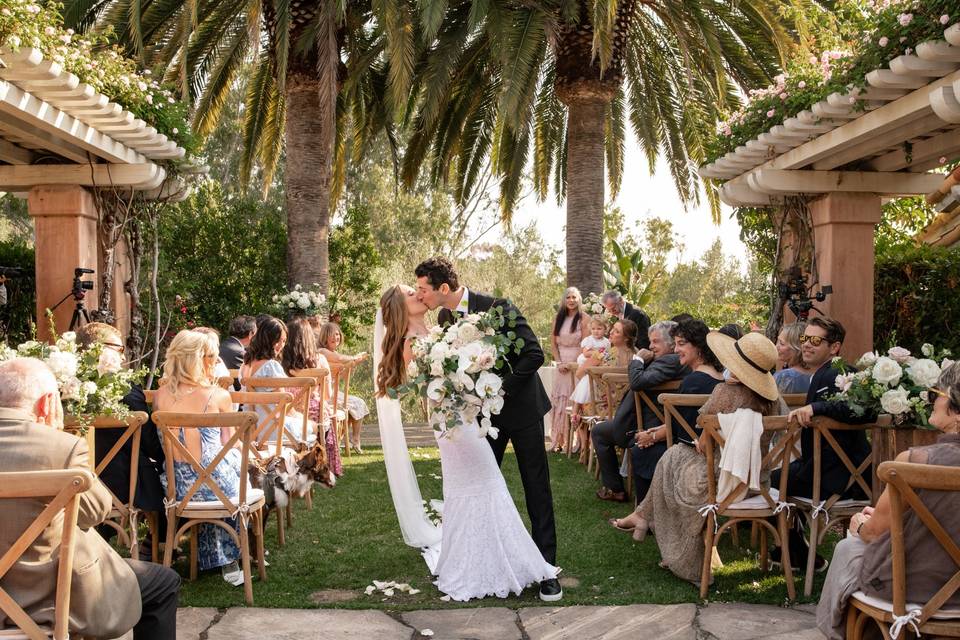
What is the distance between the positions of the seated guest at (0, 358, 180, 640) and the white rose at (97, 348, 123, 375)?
5.09 ft

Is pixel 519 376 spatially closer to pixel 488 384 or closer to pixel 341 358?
pixel 488 384

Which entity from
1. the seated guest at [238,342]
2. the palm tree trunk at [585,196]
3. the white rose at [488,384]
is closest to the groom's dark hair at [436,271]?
the white rose at [488,384]

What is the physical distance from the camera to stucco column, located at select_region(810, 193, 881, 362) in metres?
8.66

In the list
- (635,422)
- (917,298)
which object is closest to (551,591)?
(635,422)

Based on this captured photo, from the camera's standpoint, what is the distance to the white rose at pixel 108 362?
458cm

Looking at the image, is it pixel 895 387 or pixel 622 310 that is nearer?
pixel 895 387

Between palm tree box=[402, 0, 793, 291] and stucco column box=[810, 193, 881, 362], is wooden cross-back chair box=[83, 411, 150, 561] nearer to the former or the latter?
palm tree box=[402, 0, 793, 291]

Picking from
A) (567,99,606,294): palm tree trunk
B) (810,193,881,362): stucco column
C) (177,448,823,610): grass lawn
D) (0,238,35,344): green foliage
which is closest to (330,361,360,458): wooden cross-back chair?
(177,448,823,610): grass lawn

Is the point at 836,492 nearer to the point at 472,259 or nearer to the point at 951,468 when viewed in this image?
the point at 951,468

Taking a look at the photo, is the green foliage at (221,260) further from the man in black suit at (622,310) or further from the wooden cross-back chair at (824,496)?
the wooden cross-back chair at (824,496)

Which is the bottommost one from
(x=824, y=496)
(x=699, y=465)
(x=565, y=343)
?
(x=824, y=496)

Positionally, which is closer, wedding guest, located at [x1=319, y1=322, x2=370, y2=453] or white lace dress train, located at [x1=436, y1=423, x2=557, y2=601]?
white lace dress train, located at [x1=436, y1=423, x2=557, y2=601]

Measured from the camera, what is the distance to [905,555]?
3070mm

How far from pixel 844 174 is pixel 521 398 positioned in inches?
208
